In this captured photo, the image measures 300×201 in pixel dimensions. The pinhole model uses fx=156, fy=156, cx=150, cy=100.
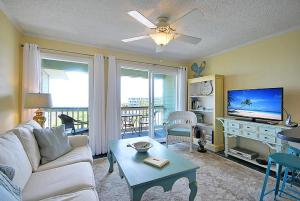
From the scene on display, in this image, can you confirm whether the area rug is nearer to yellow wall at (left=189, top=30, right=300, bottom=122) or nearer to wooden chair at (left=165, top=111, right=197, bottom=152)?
wooden chair at (left=165, top=111, right=197, bottom=152)

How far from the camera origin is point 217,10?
78.0 inches

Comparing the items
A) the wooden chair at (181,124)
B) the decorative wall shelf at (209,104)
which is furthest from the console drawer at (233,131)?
the wooden chair at (181,124)

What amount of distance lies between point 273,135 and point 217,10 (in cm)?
200

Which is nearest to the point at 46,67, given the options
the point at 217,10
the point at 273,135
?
the point at 217,10

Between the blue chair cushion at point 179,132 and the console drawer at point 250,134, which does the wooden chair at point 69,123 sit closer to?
the blue chair cushion at point 179,132

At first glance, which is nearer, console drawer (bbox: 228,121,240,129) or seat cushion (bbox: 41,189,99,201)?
seat cushion (bbox: 41,189,99,201)

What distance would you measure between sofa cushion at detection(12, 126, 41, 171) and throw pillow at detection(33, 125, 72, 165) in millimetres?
70

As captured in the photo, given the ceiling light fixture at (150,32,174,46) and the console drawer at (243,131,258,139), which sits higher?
the ceiling light fixture at (150,32,174,46)

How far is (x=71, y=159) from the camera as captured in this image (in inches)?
72.2

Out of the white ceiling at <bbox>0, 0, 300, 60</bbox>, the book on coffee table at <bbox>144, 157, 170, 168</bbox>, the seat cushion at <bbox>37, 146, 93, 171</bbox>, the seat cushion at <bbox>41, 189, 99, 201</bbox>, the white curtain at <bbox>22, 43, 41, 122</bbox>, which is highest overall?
the white ceiling at <bbox>0, 0, 300, 60</bbox>

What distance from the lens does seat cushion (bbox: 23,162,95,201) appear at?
1.21 m

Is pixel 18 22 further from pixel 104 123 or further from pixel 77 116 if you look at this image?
pixel 77 116

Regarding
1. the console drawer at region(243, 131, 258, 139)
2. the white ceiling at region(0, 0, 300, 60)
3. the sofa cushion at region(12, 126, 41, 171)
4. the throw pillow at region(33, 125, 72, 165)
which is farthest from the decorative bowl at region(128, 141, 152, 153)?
the console drawer at region(243, 131, 258, 139)

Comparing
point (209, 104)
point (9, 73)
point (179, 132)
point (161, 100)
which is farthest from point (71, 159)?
point (209, 104)
